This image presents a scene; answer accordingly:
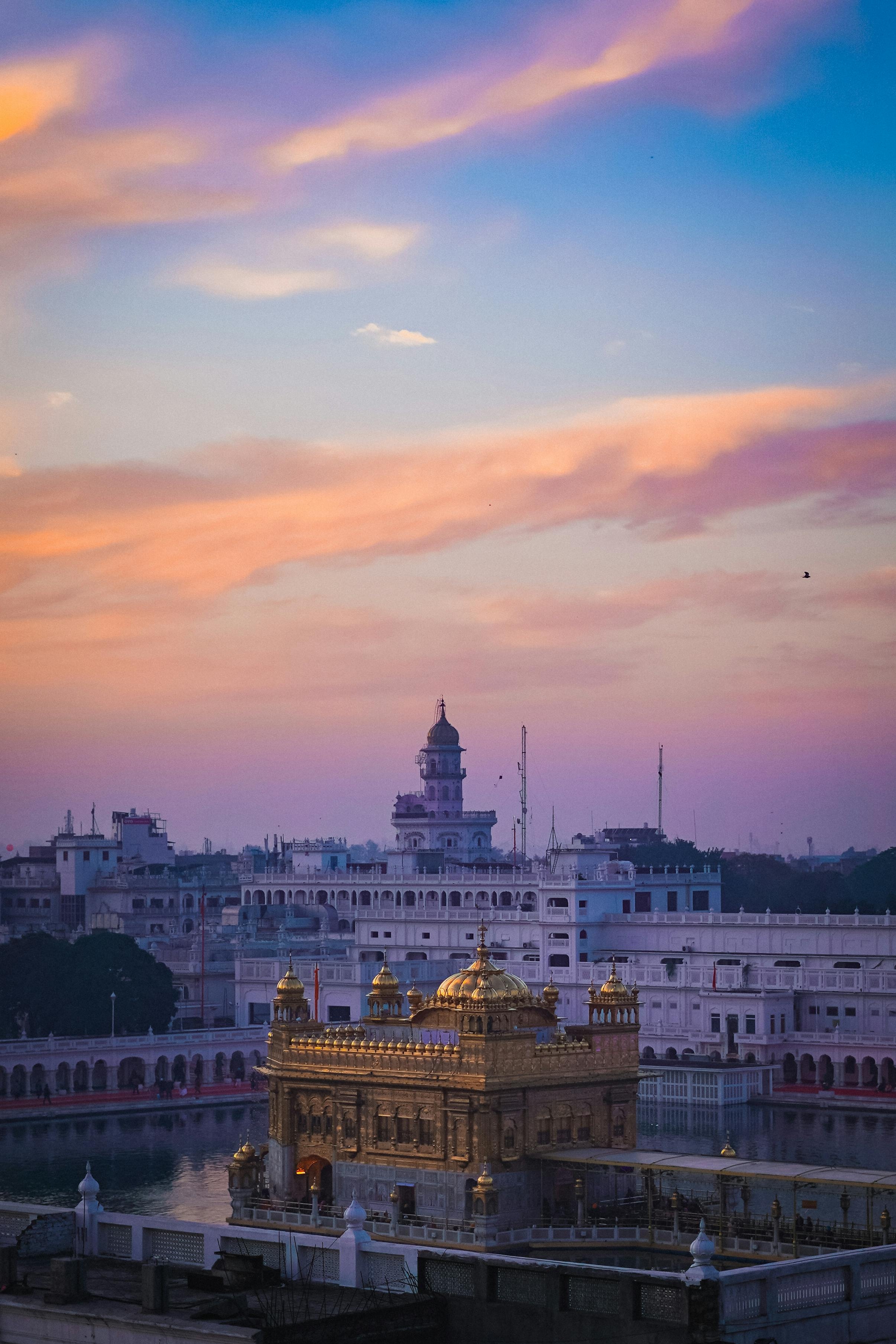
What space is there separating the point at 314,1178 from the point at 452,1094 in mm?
4209

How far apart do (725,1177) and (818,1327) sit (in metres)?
9.29

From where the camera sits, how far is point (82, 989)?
343 feet

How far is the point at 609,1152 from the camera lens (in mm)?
46031

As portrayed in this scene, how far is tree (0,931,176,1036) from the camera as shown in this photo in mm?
104438

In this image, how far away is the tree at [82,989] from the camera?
104 metres

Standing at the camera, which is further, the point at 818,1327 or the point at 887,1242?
the point at 887,1242

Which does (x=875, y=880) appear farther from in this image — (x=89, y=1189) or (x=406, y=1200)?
(x=89, y=1189)

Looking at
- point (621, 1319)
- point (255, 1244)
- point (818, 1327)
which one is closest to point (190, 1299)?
point (255, 1244)

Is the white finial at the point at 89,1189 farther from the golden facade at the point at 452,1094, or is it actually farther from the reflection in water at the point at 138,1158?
A: the reflection in water at the point at 138,1158

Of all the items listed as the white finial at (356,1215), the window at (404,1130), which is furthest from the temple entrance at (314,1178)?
the white finial at (356,1215)

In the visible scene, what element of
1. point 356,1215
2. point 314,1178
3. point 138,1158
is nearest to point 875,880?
point 138,1158

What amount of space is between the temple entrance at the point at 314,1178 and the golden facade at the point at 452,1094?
0.09 ft

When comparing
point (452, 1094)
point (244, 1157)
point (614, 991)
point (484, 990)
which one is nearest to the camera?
point (452, 1094)

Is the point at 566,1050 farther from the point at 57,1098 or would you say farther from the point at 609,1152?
the point at 57,1098
